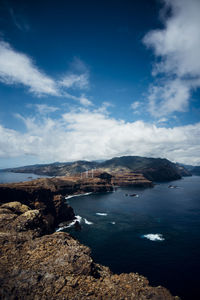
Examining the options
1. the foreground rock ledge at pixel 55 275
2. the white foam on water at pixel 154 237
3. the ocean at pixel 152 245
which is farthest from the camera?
the white foam on water at pixel 154 237

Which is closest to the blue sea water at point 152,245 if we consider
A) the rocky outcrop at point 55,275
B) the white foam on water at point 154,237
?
the white foam on water at point 154,237

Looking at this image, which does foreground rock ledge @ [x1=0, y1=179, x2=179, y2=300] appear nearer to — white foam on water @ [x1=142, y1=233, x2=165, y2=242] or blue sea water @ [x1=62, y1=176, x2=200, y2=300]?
blue sea water @ [x1=62, y1=176, x2=200, y2=300]

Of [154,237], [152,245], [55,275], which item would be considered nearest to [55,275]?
[55,275]

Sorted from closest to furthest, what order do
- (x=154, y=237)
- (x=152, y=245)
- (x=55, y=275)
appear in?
1. (x=55, y=275)
2. (x=152, y=245)
3. (x=154, y=237)

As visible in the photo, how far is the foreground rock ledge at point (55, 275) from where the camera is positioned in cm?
1730

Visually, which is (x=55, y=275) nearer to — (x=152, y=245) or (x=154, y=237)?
(x=152, y=245)

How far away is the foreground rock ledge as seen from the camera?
17297mm

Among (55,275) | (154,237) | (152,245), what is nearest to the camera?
(55,275)

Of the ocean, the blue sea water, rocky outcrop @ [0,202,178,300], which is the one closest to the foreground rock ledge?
rocky outcrop @ [0,202,178,300]

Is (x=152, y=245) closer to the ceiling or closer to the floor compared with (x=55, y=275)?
closer to the floor

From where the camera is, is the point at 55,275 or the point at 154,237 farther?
the point at 154,237

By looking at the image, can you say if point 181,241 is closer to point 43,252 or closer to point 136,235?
point 136,235

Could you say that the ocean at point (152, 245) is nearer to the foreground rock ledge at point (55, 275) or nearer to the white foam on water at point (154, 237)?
the white foam on water at point (154, 237)

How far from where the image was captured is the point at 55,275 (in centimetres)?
1891
